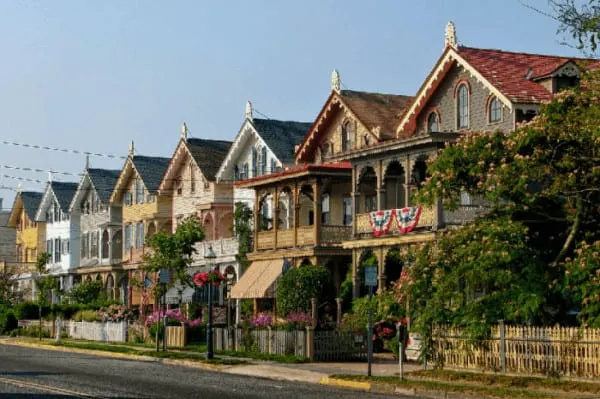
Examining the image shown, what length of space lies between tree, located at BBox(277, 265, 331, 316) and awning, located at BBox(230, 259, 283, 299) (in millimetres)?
2779

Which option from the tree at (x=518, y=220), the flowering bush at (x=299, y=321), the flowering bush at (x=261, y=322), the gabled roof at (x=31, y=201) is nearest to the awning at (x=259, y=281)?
the flowering bush at (x=261, y=322)

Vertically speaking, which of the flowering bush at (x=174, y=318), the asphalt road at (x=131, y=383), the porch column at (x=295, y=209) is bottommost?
the asphalt road at (x=131, y=383)

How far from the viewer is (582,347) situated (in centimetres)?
2711

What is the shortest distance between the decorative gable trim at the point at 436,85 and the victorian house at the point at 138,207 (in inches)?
1051

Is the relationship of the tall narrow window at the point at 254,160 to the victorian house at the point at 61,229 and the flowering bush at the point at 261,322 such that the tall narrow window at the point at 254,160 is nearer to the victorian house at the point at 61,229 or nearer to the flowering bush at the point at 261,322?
the flowering bush at the point at 261,322

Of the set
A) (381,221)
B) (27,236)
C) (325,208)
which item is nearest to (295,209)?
(325,208)

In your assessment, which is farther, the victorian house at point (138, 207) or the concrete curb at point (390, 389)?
the victorian house at point (138, 207)

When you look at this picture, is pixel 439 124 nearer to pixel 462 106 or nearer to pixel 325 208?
pixel 462 106

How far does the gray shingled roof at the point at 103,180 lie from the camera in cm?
8306

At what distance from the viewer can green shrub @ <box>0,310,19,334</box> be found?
66.8 metres

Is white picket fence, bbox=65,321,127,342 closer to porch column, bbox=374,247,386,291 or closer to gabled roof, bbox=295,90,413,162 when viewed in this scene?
gabled roof, bbox=295,90,413,162

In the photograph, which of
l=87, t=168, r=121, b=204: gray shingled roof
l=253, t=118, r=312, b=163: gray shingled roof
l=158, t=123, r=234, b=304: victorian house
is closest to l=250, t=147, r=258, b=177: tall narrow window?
l=253, t=118, r=312, b=163: gray shingled roof

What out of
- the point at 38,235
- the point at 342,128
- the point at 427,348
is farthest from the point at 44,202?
the point at 427,348

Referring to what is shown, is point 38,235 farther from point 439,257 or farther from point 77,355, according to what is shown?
point 439,257
